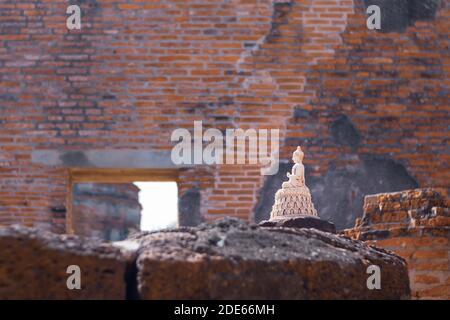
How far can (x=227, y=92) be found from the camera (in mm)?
8469

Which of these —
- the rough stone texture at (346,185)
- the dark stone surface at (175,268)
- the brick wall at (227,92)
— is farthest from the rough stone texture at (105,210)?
the dark stone surface at (175,268)

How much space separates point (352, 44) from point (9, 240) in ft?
21.3

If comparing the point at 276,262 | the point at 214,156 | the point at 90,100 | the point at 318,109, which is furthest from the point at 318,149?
the point at 276,262

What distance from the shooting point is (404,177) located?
27.9ft

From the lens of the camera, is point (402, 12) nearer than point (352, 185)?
No

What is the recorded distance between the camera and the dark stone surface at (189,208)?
821 cm

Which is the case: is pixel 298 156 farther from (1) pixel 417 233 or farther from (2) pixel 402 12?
(2) pixel 402 12

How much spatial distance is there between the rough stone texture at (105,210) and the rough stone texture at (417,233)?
10.8 meters

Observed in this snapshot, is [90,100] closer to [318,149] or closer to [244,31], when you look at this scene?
[244,31]

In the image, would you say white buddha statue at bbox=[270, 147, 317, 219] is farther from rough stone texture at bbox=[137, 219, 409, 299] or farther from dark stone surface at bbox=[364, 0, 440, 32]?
rough stone texture at bbox=[137, 219, 409, 299]

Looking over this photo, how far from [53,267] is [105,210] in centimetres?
1470
